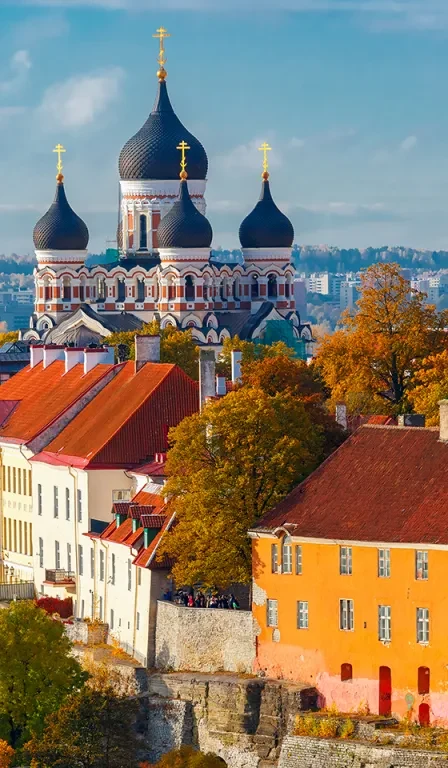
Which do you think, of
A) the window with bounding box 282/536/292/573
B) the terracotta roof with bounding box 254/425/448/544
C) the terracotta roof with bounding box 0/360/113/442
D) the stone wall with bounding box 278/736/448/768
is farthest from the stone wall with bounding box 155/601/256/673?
the terracotta roof with bounding box 0/360/113/442

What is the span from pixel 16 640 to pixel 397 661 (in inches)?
465

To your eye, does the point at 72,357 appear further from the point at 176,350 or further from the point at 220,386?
the point at 176,350

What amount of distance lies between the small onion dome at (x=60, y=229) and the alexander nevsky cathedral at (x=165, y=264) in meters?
0.06

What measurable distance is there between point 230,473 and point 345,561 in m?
6.43

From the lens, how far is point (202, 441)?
75125mm

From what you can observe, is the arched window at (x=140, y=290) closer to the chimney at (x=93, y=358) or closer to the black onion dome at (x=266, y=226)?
the black onion dome at (x=266, y=226)

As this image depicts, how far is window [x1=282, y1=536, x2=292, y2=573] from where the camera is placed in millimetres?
69875

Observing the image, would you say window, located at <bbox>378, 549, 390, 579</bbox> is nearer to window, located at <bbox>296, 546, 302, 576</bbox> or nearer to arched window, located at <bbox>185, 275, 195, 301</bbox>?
window, located at <bbox>296, 546, 302, 576</bbox>

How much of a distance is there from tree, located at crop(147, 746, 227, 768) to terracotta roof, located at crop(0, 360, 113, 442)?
25804mm

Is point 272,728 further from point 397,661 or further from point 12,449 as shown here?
point 12,449

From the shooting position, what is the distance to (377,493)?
69.0 m

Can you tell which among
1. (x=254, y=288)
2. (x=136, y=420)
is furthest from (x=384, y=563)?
(x=254, y=288)

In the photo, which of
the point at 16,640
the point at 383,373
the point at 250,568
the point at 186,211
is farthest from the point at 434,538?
the point at 186,211

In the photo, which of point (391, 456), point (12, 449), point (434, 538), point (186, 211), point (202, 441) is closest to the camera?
point (434, 538)
